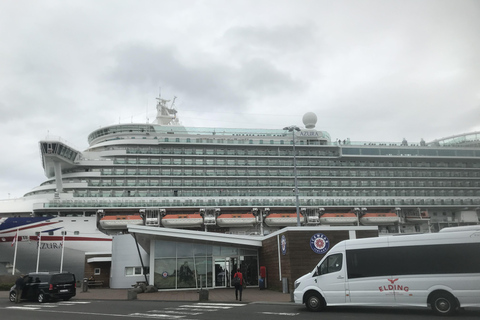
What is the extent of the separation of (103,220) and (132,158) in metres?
9.04

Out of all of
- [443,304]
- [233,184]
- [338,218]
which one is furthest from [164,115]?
[443,304]

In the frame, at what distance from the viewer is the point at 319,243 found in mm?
19234

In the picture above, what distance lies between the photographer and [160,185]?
42875mm

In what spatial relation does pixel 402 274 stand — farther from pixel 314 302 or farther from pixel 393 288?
pixel 314 302

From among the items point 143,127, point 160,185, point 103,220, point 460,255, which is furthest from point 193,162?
point 460,255

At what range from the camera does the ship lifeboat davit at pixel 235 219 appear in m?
40.3

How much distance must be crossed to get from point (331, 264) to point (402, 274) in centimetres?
218

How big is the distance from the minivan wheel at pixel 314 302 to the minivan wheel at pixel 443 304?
10.8ft

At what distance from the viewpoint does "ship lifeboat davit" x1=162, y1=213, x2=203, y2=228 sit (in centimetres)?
3891

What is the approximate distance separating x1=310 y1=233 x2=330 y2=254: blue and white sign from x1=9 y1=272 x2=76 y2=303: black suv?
39.6 ft

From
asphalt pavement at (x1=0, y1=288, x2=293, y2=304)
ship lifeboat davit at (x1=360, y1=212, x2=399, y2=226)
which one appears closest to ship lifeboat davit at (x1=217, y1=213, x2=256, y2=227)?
ship lifeboat davit at (x1=360, y1=212, x2=399, y2=226)

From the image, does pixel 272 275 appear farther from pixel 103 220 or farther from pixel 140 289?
pixel 103 220

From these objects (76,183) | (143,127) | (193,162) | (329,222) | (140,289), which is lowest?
(140,289)

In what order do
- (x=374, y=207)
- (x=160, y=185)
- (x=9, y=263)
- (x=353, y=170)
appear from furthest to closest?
1. (x=353, y=170)
2. (x=374, y=207)
3. (x=160, y=185)
4. (x=9, y=263)
